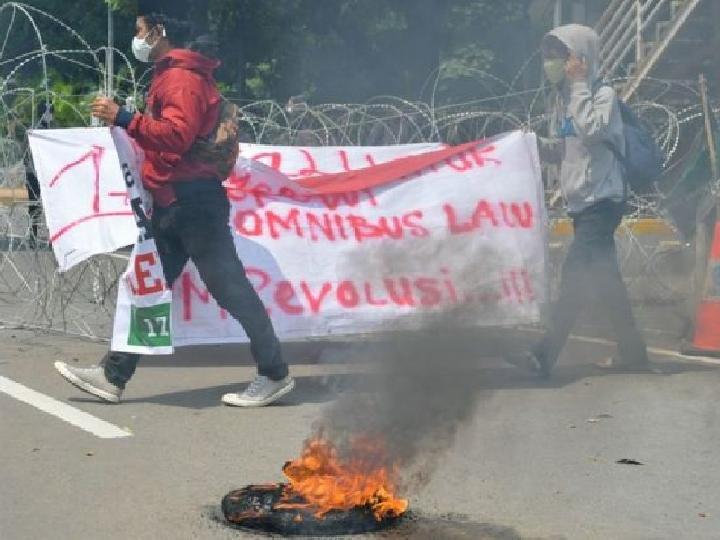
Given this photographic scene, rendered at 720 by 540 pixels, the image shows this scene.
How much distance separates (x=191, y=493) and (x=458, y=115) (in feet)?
18.3

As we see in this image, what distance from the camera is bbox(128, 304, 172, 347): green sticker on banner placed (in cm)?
791

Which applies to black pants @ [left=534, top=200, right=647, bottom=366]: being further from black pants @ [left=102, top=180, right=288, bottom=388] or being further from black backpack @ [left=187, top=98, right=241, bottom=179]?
black backpack @ [left=187, top=98, right=241, bottom=179]

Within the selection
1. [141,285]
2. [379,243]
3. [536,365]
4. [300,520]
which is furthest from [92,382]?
[300,520]

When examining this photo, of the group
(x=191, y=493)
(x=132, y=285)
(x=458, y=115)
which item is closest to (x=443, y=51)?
(x=458, y=115)

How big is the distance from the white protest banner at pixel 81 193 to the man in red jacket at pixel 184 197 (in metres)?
1.41

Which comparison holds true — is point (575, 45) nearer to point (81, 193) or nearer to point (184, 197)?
point (184, 197)

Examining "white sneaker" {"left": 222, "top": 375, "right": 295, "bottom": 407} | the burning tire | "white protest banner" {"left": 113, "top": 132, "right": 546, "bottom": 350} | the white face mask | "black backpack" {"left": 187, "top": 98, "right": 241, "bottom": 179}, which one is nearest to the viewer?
the burning tire

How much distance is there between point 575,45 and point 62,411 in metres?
3.47

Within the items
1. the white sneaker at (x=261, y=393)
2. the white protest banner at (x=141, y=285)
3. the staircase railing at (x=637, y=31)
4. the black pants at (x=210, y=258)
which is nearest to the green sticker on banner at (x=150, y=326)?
the white protest banner at (x=141, y=285)

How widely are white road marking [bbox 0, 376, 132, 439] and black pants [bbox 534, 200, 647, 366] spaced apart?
2.67 meters

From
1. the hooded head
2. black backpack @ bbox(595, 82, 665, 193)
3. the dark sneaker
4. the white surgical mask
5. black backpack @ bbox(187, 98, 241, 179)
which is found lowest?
the dark sneaker

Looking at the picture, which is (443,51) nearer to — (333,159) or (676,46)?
(676,46)

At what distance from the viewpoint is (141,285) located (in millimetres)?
7996

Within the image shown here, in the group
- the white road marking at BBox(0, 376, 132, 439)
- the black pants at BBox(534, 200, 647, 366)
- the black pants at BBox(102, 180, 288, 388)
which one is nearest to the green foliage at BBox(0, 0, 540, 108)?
the black pants at BBox(534, 200, 647, 366)
